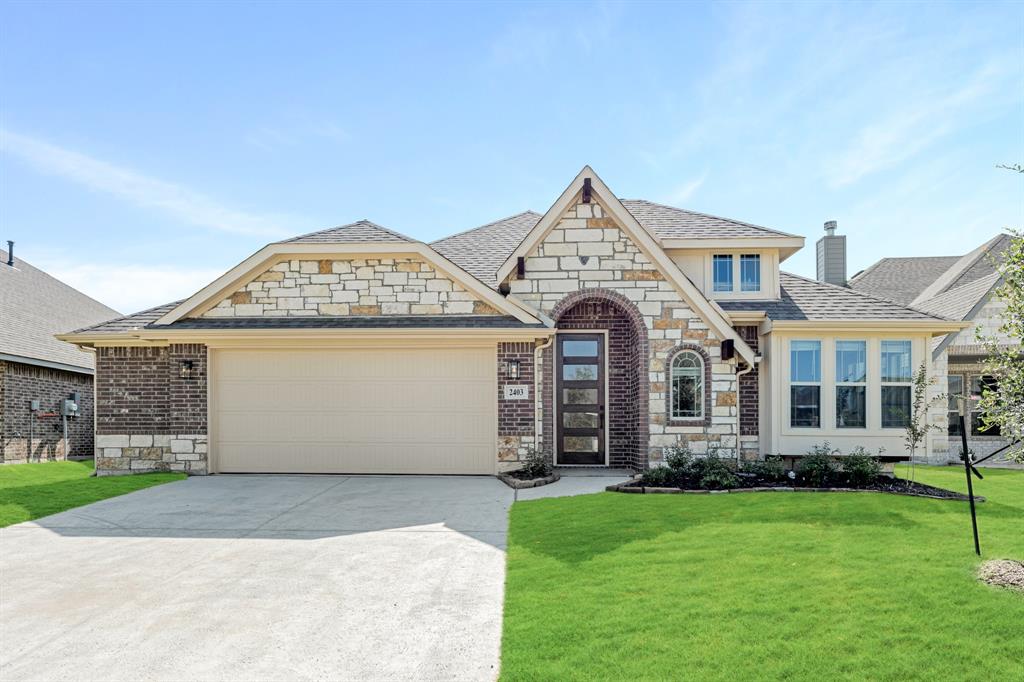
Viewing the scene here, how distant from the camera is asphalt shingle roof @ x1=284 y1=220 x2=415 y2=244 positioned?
12.2 metres

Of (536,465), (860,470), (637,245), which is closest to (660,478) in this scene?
(536,465)

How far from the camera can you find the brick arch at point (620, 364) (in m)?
11.7

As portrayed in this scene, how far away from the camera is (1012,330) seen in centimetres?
620

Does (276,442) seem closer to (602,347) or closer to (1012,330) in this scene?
(602,347)

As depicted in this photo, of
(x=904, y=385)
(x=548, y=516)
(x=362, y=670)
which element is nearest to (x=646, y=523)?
(x=548, y=516)

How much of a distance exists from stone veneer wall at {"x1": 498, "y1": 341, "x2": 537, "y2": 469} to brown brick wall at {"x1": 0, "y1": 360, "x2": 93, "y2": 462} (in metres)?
12.8

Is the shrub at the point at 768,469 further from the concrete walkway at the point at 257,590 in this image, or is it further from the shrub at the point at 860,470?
the concrete walkway at the point at 257,590

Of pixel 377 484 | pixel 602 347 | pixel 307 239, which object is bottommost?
pixel 377 484

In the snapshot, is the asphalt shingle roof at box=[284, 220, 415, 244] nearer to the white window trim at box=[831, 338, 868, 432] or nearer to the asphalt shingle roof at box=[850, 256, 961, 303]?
the white window trim at box=[831, 338, 868, 432]

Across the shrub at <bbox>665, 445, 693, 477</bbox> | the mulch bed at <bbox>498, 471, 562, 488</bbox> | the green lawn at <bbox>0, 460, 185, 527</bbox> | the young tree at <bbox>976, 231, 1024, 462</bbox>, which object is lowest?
the green lawn at <bbox>0, 460, 185, 527</bbox>

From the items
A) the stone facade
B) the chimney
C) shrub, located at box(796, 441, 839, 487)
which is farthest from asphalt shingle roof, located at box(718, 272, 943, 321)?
the stone facade

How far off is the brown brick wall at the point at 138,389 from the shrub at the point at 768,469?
34.5 ft

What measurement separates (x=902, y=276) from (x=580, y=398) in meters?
19.1

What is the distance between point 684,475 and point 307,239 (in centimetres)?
832
